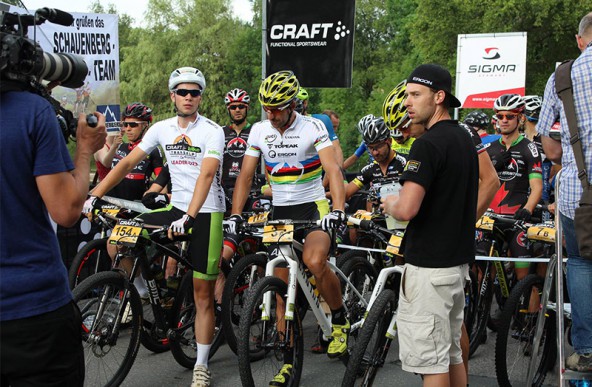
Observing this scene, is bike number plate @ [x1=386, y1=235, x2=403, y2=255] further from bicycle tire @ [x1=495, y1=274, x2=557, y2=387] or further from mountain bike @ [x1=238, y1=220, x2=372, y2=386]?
bicycle tire @ [x1=495, y1=274, x2=557, y2=387]

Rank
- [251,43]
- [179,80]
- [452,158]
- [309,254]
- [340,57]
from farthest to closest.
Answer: [251,43], [340,57], [179,80], [309,254], [452,158]

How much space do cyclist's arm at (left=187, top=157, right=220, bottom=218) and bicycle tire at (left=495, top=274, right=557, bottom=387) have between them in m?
2.18

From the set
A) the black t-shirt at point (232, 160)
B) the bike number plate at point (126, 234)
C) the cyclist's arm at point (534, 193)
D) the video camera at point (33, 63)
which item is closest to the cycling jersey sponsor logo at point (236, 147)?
the black t-shirt at point (232, 160)

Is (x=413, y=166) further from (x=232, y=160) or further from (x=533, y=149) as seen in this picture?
(x=232, y=160)

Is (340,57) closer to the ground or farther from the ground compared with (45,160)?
farther from the ground

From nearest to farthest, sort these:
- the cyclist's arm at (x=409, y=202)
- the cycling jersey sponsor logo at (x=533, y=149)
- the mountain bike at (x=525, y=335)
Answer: the cyclist's arm at (x=409, y=202) → the mountain bike at (x=525, y=335) → the cycling jersey sponsor logo at (x=533, y=149)

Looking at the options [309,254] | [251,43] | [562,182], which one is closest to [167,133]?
[309,254]

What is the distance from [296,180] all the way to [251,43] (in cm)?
5663

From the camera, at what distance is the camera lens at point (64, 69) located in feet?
9.58

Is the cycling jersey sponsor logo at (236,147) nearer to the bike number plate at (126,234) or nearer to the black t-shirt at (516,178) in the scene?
the black t-shirt at (516,178)

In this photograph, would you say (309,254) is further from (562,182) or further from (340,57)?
(340,57)

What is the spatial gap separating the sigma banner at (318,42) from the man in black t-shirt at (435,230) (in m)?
5.26

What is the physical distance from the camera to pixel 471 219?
4.24 metres

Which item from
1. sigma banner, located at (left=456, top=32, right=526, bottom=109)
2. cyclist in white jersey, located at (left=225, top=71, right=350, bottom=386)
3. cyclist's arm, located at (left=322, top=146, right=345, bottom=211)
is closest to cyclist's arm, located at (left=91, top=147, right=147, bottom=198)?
cyclist in white jersey, located at (left=225, top=71, right=350, bottom=386)
